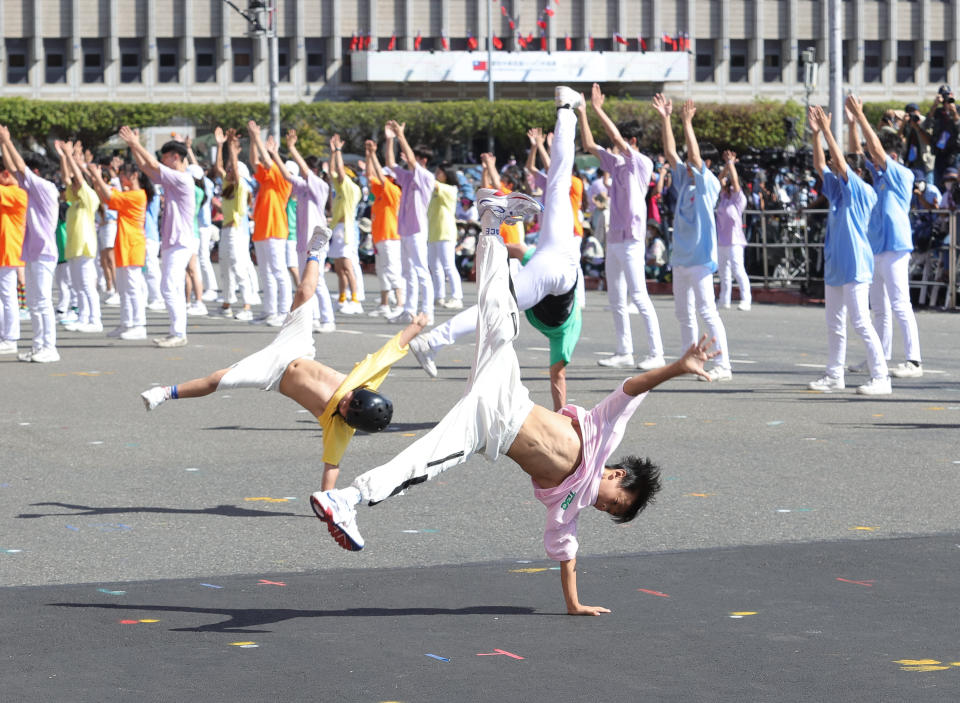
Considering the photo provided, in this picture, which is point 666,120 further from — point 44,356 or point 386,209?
point 386,209

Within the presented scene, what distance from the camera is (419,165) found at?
61.7ft

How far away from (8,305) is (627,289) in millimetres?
5858

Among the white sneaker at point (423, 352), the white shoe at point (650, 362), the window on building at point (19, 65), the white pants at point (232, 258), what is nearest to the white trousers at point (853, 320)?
the white shoe at point (650, 362)

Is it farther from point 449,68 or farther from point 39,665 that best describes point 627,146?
point 449,68

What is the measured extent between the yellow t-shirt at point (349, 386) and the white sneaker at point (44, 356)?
7834mm

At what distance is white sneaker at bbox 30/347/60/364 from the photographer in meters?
14.3

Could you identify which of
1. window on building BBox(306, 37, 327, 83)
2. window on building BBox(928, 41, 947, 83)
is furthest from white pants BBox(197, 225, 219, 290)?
window on building BBox(928, 41, 947, 83)

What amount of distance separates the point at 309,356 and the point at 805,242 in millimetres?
16731

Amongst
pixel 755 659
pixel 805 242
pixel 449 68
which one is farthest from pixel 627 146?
pixel 449 68

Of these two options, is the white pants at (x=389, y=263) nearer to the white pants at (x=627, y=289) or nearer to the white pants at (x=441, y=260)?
the white pants at (x=441, y=260)

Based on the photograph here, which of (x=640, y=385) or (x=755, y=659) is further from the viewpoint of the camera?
(x=640, y=385)

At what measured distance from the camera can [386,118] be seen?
73.1 meters

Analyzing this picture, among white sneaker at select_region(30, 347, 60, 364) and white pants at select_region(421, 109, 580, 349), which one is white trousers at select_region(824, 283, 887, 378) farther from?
white sneaker at select_region(30, 347, 60, 364)

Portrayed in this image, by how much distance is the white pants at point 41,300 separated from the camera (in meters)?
14.2
